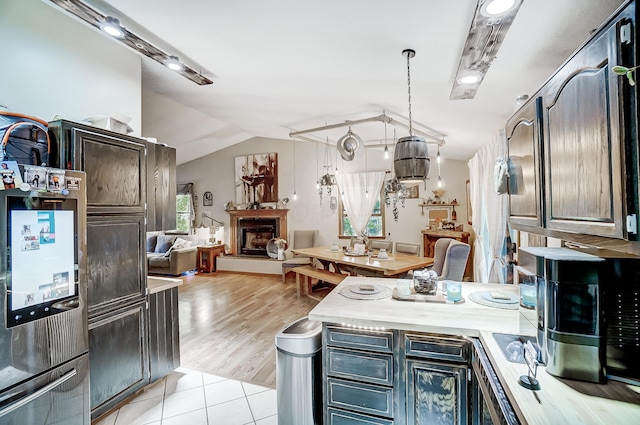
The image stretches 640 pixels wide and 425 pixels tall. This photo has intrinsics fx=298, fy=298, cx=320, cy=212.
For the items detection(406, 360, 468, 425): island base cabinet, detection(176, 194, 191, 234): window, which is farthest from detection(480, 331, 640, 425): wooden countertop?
detection(176, 194, 191, 234): window

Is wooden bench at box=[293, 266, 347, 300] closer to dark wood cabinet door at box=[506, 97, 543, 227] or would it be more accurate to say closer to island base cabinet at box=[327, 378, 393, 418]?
island base cabinet at box=[327, 378, 393, 418]

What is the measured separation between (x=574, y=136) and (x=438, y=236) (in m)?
4.65

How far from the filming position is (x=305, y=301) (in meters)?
4.88

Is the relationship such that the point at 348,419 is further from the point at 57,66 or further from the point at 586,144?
the point at 57,66

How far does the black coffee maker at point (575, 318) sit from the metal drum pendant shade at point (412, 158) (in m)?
0.90

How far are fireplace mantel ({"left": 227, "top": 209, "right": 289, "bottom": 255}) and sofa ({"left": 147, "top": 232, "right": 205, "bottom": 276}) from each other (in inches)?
32.5

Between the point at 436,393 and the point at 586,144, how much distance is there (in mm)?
1323

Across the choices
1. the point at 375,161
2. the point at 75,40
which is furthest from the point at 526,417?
the point at 375,161

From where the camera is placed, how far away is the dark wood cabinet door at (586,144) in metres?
0.80

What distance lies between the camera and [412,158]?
1.87 metres

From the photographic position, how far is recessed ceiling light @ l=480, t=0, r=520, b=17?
1274 mm

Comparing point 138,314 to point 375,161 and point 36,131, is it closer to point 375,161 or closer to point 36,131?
point 36,131

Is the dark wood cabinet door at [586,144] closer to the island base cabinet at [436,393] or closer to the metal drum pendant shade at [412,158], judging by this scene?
the metal drum pendant shade at [412,158]

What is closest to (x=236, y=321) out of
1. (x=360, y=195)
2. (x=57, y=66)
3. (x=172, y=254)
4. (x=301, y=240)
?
(x=301, y=240)
